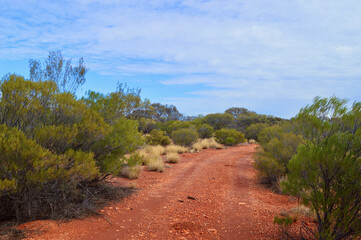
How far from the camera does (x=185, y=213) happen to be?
→ 6.25m

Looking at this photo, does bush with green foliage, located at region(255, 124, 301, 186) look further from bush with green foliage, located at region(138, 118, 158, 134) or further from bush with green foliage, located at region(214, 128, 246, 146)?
bush with green foliage, located at region(214, 128, 246, 146)

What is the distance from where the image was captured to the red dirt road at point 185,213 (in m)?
4.98

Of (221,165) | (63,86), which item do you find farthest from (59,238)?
(221,165)

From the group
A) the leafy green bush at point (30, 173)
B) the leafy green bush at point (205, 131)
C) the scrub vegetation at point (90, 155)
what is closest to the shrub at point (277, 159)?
the scrub vegetation at point (90, 155)

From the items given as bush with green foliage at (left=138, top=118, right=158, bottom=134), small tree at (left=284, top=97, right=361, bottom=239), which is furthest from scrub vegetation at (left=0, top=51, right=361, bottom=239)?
bush with green foliage at (left=138, top=118, right=158, bottom=134)

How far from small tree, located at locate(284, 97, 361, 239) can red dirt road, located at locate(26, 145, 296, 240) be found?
1308 millimetres

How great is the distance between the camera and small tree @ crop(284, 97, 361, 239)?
390 centimetres

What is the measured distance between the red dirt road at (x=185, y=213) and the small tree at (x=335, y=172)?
131cm

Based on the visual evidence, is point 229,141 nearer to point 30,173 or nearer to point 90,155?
point 90,155

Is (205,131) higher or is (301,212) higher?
(205,131)

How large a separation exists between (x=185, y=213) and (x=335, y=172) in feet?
11.9

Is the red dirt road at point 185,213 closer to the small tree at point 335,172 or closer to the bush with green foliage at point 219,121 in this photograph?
the small tree at point 335,172

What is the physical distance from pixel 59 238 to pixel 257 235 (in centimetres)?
383

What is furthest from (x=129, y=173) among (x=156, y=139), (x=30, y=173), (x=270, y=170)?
(x=156, y=139)
